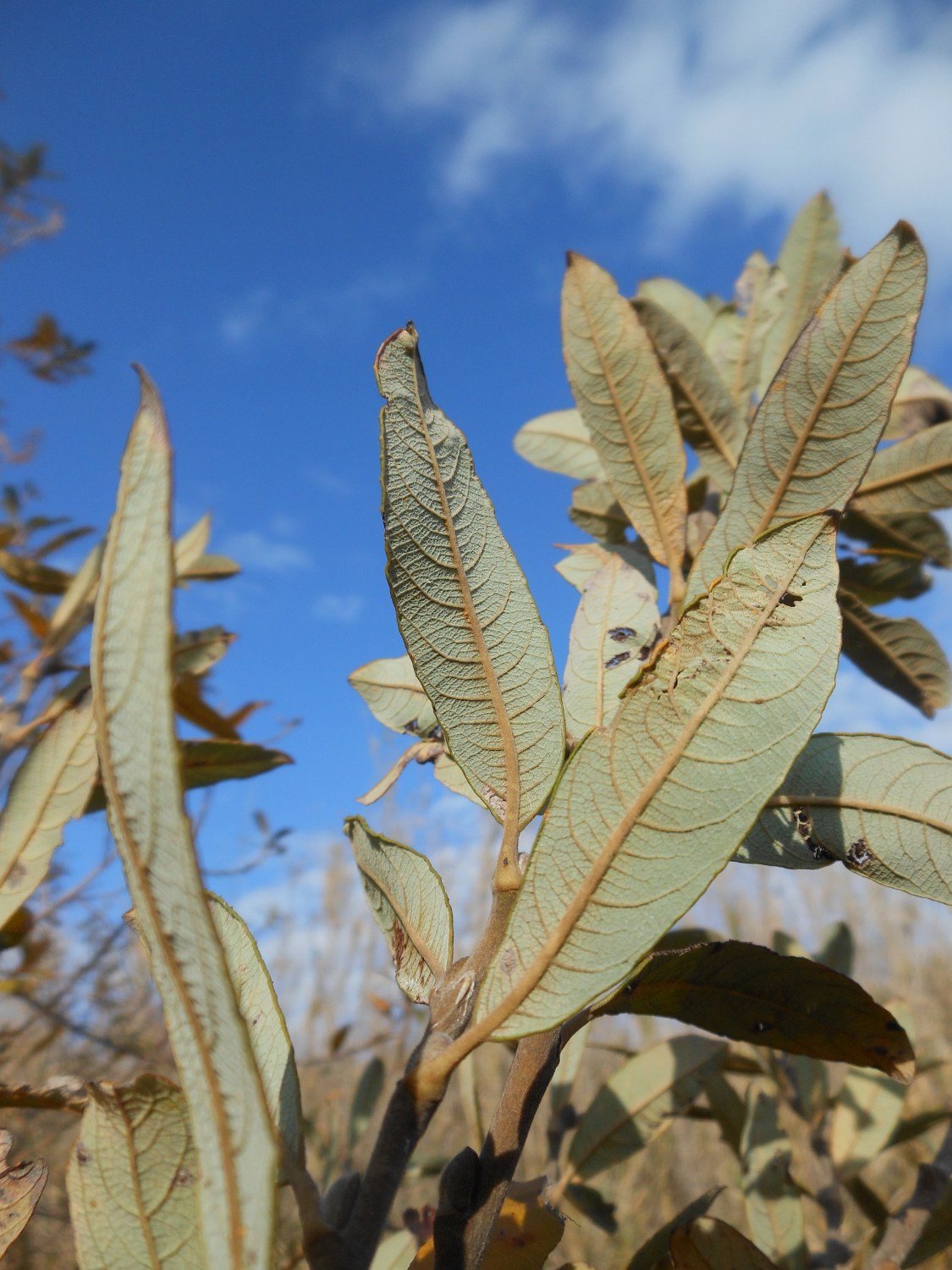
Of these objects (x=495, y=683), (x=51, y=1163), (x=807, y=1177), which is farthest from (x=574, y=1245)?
(x=495, y=683)

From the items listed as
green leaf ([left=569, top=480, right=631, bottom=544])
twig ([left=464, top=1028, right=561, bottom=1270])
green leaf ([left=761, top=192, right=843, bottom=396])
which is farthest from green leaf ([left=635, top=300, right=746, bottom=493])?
twig ([left=464, top=1028, right=561, bottom=1270])

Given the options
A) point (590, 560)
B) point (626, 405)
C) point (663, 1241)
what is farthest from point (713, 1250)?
point (626, 405)

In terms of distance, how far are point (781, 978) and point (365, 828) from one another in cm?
31

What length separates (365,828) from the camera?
24.1 inches

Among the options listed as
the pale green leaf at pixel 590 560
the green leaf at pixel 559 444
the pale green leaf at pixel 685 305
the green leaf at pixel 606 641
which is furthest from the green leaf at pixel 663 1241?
the pale green leaf at pixel 685 305

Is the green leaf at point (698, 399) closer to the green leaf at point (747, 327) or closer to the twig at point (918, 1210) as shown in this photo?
the green leaf at point (747, 327)

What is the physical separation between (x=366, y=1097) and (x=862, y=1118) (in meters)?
0.79

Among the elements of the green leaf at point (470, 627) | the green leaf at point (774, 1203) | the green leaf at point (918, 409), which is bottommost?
the green leaf at point (774, 1203)

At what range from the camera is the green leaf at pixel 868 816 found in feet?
2.01

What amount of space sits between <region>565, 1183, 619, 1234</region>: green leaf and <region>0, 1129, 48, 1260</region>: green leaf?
2.20ft

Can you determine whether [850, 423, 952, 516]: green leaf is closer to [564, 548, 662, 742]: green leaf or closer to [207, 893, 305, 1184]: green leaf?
[564, 548, 662, 742]: green leaf

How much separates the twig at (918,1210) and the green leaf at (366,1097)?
0.89m

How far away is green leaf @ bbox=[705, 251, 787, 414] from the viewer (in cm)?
117

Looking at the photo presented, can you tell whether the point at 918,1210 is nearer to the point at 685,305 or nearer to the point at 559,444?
the point at 559,444
